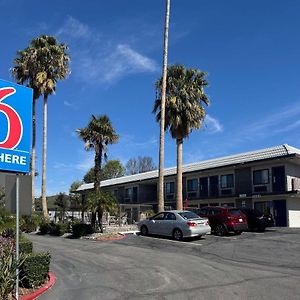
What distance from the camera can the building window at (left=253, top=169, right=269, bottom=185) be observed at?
3731 cm

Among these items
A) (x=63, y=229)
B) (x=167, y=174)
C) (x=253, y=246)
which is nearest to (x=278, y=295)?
(x=253, y=246)

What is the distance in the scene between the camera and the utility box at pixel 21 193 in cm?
1048

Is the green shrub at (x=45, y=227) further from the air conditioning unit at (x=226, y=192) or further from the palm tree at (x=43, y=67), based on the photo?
the air conditioning unit at (x=226, y=192)

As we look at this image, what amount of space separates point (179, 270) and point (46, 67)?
2804 cm

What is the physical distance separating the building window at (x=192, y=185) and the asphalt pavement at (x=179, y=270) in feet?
71.2

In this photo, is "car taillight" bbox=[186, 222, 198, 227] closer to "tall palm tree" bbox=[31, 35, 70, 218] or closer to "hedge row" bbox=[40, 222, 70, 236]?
"hedge row" bbox=[40, 222, 70, 236]

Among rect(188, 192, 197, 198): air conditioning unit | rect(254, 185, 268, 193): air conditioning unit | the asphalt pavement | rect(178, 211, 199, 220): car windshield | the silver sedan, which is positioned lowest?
the asphalt pavement

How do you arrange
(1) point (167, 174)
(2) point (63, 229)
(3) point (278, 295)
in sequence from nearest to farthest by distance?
(3) point (278, 295), (2) point (63, 229), (1) point (167, 174)

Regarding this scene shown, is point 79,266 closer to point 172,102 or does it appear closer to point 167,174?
point 172,102

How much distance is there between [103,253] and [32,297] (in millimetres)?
8332

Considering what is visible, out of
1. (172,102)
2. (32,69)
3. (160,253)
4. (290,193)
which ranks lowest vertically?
(160,253)

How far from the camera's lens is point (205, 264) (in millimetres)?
15375

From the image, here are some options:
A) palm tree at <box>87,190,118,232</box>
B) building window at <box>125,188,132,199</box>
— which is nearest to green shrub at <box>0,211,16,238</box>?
palm tree at <box>87,190,118,232</box>

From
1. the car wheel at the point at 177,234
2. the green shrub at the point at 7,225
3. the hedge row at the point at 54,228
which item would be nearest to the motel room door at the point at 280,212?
the car wheel at the point at 177,234
